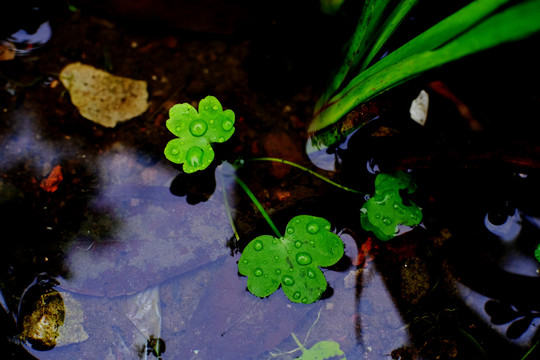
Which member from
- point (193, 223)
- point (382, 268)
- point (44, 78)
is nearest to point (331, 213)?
point (382, 268)

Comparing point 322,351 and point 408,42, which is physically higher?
point 408,42

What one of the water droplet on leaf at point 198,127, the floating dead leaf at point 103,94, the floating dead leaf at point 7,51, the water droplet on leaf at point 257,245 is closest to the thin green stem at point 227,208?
the water droplet on leaf at point 257,245

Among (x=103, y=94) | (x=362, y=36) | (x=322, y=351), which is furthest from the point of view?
(x=103, y=94)

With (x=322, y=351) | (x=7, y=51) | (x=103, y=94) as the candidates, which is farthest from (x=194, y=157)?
(x=7, y=51)

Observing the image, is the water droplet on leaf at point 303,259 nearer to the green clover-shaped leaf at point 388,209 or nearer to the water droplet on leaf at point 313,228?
the water droplet on leaf at point 313,228

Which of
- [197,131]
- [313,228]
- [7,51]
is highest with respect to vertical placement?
[197,131]

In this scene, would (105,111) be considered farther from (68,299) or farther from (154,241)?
(68,299)

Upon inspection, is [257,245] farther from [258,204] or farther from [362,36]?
[362,36]
